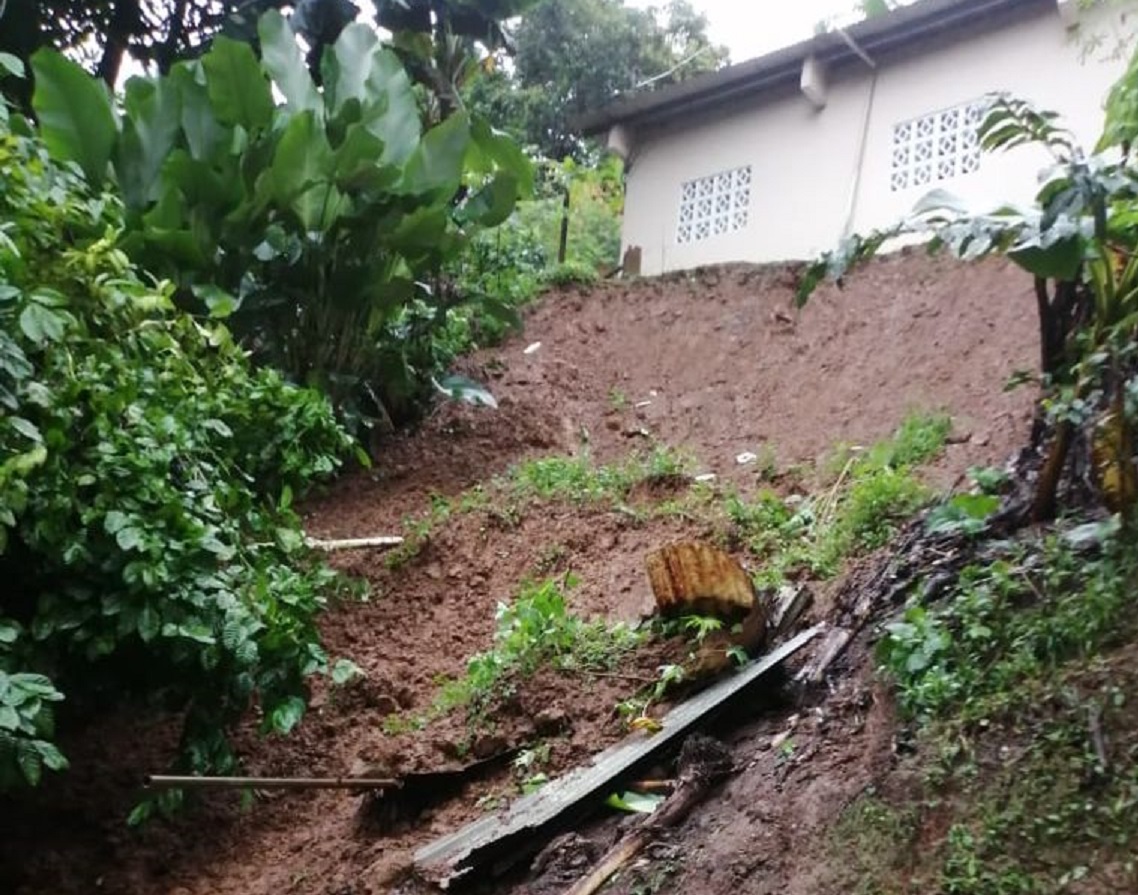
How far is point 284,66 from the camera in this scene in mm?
6555

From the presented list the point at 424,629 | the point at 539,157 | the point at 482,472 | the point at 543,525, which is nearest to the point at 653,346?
the point at 482,472

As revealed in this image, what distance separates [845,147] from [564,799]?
6.31m

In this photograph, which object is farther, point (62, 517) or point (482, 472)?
point (482, 472)

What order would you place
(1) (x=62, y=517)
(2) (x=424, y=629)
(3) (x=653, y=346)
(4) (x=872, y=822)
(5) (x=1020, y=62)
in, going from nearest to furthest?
(4) (x=872, y=822), (1) (x=62, y=517), (2) (x=424, y=629), (5) (x=1020, y=62), (3) (x=653, y=346)

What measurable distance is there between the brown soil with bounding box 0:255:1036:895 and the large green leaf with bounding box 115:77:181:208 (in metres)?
2.00

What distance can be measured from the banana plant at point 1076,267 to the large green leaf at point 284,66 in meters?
4.15

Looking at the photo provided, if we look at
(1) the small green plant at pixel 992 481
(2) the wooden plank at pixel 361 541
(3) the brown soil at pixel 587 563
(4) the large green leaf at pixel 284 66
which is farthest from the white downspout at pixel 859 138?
(1) the small green plant at pixel 992 481

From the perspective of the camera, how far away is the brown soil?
3.21 metres

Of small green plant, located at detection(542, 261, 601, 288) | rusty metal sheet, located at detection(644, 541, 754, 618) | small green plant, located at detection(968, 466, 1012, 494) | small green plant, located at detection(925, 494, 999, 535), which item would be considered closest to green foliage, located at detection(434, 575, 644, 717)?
rusty metal sheet, located at detection(644, 541, 754, 618)

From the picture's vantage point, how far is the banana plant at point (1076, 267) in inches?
114

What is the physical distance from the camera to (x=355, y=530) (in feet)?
20.7

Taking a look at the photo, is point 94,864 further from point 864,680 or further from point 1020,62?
point 1020,62

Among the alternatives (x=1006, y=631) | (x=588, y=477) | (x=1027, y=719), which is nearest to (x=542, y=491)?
(x=588, y=477)

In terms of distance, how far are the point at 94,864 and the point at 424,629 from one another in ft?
5.66
